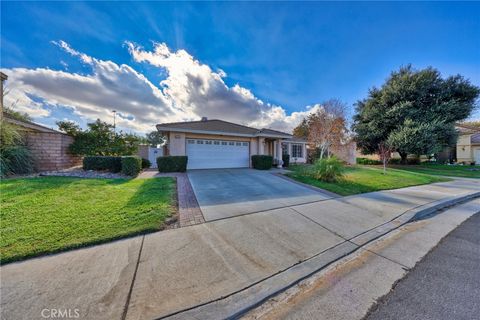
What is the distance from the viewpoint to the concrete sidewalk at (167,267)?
1747 mm

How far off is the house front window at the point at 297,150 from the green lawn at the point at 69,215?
16358 mm

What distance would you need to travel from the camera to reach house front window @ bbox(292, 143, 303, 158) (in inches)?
775

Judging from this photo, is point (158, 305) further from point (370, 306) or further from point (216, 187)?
point (216, 187)

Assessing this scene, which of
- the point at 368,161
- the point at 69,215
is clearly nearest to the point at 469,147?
the point at 368,161

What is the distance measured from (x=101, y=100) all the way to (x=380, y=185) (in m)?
21.5

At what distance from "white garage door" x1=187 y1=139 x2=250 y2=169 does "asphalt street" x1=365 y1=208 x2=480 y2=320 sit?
1075 cm

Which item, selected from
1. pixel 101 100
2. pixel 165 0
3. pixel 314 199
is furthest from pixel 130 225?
pixel 101 100

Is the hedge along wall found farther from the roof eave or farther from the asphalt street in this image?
the asphalt street

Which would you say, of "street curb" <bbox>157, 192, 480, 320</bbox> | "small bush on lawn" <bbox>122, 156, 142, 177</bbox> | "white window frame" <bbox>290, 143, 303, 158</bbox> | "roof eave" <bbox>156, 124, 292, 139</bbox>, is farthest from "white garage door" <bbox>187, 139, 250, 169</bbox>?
"street curb" <bbox>157, 192, 480, 320</bbox>

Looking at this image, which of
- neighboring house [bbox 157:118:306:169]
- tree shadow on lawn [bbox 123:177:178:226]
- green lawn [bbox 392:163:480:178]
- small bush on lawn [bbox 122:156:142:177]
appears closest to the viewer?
tree shadow on lawn [bbox 123:177:178:226]

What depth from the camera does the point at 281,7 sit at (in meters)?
7.61

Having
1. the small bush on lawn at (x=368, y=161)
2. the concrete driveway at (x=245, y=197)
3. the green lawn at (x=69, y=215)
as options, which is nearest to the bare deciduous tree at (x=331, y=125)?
the small bush on lawn at (x=368, y=161)

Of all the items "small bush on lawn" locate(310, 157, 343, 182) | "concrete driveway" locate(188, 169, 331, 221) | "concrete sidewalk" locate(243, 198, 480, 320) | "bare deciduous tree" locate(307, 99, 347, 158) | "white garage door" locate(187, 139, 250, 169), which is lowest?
"concrete sidewalk" locate(243, 198, 480, 320)

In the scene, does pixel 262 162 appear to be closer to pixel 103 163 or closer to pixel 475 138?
pixel 103 163
